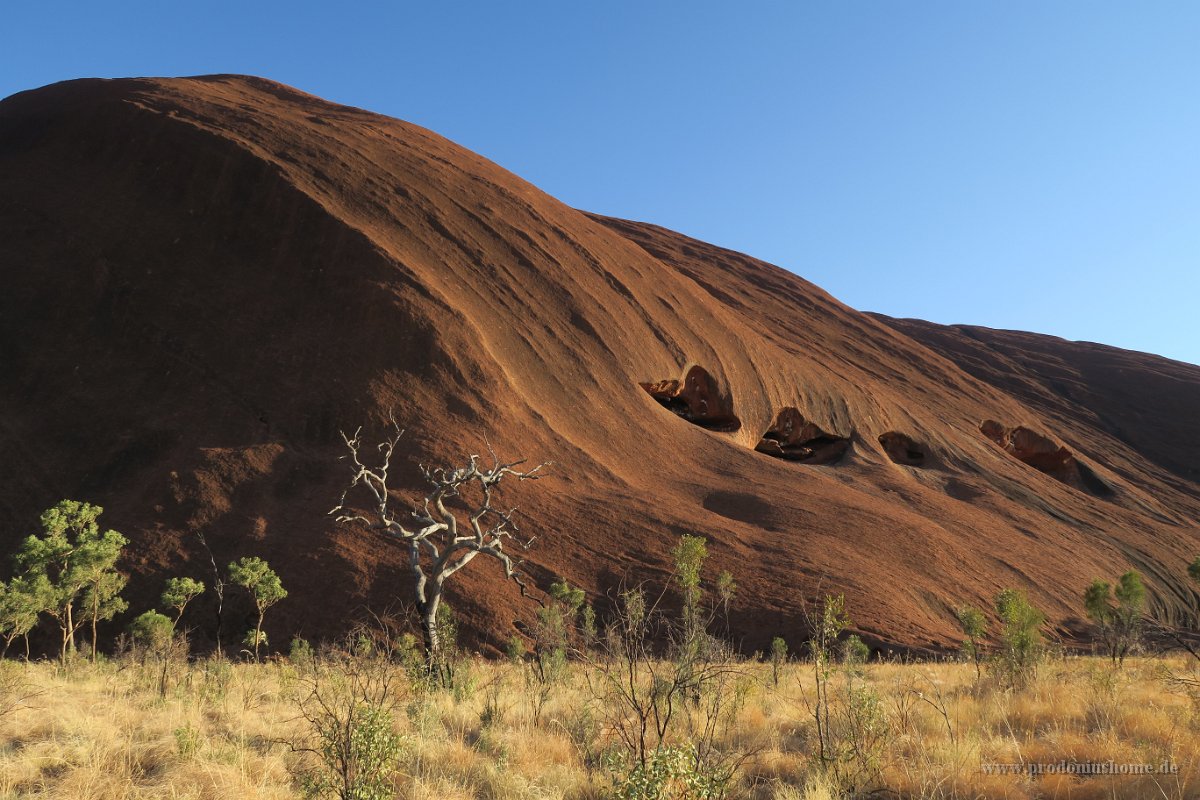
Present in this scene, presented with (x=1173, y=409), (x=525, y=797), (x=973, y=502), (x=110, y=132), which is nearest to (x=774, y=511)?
(x=973, y=502)

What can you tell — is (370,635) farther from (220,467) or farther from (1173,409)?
(1173,409)

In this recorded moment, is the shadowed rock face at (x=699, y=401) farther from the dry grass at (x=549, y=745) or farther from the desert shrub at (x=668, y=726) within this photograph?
the dry grass at (x=549, y=745)

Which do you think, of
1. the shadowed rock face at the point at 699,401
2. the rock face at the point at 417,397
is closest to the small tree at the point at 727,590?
the rock face at the point at 417,397

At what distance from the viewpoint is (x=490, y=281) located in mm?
32750

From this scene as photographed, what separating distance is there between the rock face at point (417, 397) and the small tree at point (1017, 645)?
114 inches

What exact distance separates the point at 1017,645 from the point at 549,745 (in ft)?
35.0

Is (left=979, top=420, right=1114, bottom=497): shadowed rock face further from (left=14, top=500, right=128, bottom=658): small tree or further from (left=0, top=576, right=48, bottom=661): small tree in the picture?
(left=0, top=576, right=48, bottom=661): small tree

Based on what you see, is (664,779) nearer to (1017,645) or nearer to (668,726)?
(668,726)

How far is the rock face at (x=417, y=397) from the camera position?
21062 millimetres

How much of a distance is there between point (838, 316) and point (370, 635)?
1987 inches

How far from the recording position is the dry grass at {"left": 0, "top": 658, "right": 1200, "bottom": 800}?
4.82 metres

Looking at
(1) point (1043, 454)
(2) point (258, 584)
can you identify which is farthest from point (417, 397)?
(1) point (1043, 454)

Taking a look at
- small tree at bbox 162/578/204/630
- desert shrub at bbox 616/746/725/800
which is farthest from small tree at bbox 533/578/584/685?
small tree at bbox 162/578/204/630

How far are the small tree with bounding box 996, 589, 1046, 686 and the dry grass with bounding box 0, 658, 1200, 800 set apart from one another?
0.68 meters
